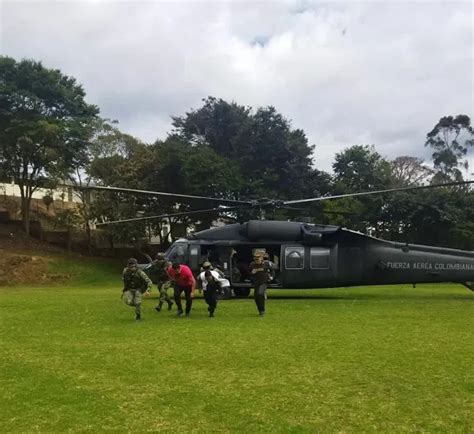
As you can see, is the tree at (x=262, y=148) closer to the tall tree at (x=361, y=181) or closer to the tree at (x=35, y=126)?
the tall tree at (x=361, y=181)

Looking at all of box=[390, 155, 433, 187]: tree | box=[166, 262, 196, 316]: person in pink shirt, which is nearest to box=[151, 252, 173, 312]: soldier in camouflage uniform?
box=[166, 262, 196, 316]: person in pink shirt

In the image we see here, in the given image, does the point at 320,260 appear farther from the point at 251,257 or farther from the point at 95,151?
the point at 95,151

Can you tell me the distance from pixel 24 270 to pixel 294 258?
803 inches

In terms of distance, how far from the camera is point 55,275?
34.8 metres

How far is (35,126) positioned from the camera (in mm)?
38156

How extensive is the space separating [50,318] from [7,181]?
2791cm

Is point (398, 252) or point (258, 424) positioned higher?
point (398, 252)

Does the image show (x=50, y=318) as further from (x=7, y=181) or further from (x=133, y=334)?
(x=7, y=181)

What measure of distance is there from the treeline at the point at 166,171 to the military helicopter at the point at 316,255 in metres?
15.7

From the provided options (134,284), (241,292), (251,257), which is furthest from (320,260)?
(134,284)

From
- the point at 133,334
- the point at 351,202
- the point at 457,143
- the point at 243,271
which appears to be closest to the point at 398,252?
the point at 243,271

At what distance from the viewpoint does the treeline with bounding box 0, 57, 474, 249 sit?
3881cm

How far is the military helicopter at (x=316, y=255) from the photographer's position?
19.7 meters

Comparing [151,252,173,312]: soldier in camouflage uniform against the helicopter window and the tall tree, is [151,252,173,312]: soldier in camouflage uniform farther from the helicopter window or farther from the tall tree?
the tall tree
